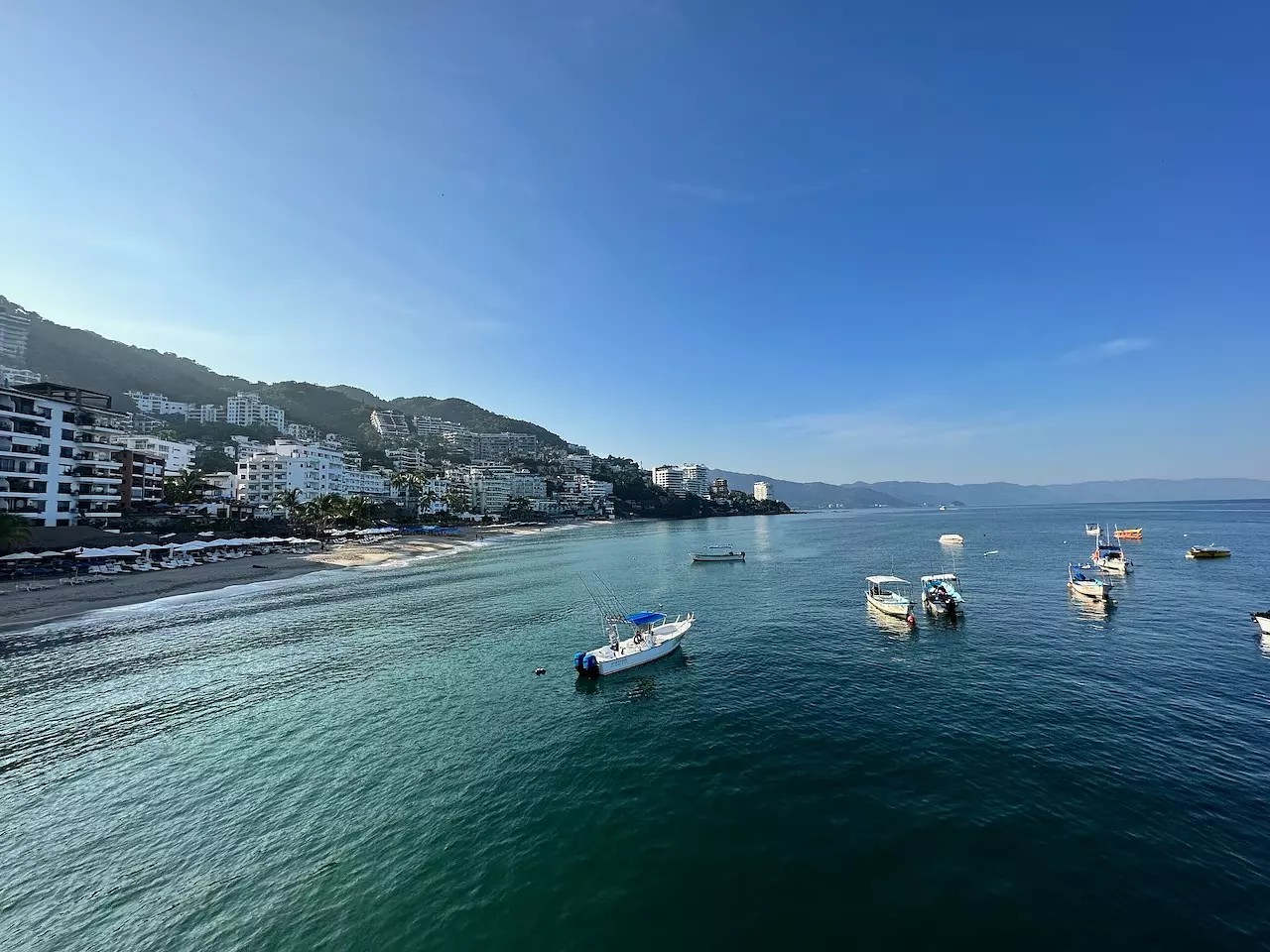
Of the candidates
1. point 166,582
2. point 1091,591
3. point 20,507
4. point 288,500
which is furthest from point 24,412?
point 1091,591

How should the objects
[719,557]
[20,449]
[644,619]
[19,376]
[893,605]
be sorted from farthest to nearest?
[19,376] → [719,557] → [20,449] → [893,605] → [644,619]

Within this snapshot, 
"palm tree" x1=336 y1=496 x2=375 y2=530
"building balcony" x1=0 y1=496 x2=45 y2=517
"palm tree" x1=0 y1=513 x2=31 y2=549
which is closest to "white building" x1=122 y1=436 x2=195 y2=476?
"palm tree" x1=336 y1=496 x2=375 y2=530

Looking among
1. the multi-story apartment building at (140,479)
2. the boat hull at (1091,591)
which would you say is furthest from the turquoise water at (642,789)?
the multi-story apartment building at (140,479)

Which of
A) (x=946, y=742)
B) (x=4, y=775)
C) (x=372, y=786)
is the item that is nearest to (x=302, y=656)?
(x=4, y=775)

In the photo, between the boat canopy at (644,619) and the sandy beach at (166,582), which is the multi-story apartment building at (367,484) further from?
the boat canopy at (644,619)

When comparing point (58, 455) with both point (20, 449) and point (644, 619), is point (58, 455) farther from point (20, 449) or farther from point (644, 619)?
point (644, 619)

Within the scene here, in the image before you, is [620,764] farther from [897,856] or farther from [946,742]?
[946,742]
